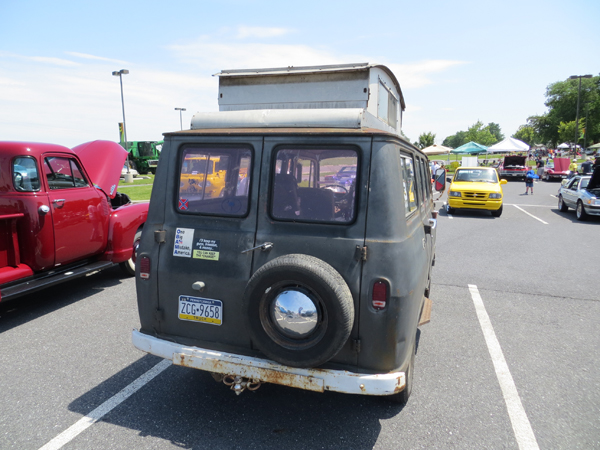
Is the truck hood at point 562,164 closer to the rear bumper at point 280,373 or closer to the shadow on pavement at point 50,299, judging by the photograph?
the shadow on pavement at point 50,299

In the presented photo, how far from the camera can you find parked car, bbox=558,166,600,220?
12.7 metres

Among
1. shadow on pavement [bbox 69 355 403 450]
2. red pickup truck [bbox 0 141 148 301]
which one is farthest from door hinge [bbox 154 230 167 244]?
red pickup truck [bbox 0 141 148 301]

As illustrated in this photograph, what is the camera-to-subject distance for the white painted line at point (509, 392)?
292 cm

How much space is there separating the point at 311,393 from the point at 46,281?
12.1 ft

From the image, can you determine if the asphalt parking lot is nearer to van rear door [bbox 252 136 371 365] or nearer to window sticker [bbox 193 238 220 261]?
van rear door [bbox 252 136 371 365]

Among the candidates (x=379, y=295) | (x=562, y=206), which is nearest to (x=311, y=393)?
(x=379, y=295)

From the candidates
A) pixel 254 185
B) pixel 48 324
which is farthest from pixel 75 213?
pixel 254 185

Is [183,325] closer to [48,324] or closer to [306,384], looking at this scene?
[306,384]

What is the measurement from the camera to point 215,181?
3.22 meters

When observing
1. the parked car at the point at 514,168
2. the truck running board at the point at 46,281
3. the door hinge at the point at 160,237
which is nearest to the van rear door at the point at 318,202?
the door hinge at the point at 160,237

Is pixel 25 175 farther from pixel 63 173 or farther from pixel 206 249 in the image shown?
pixel 206 249

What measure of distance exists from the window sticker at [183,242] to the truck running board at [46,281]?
2805 millimetres

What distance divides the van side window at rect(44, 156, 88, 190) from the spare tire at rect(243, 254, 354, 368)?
13.3ft

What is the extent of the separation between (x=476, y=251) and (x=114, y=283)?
7017 millimetres
